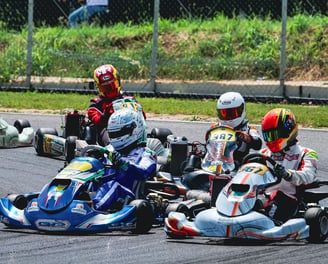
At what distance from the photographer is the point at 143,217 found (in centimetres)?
719

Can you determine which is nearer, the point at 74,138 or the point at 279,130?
the point at 279,130

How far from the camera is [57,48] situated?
61.0 ft

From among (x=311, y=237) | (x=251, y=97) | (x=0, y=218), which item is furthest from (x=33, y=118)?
(x=311, y=237)

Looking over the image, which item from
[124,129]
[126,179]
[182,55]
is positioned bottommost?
[126,179]

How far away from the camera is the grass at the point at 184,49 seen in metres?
16.7

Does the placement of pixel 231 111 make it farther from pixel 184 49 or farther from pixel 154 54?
pixel 184 49

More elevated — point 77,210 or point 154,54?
point 154,54

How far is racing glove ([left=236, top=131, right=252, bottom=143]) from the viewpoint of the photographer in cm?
912

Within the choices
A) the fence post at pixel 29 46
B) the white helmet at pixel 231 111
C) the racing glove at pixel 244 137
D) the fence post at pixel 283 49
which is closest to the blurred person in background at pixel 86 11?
the fence post at pixel 29 46

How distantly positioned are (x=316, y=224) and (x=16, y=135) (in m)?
6.02

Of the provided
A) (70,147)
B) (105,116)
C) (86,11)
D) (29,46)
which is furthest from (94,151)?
(86,11)

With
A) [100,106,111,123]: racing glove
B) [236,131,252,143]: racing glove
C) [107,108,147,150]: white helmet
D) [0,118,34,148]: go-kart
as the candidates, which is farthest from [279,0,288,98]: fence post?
[107,108,147,150]: white helmet

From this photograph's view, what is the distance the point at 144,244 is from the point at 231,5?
11150mm

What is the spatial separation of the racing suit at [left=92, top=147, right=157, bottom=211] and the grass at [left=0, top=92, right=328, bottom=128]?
5769mm
